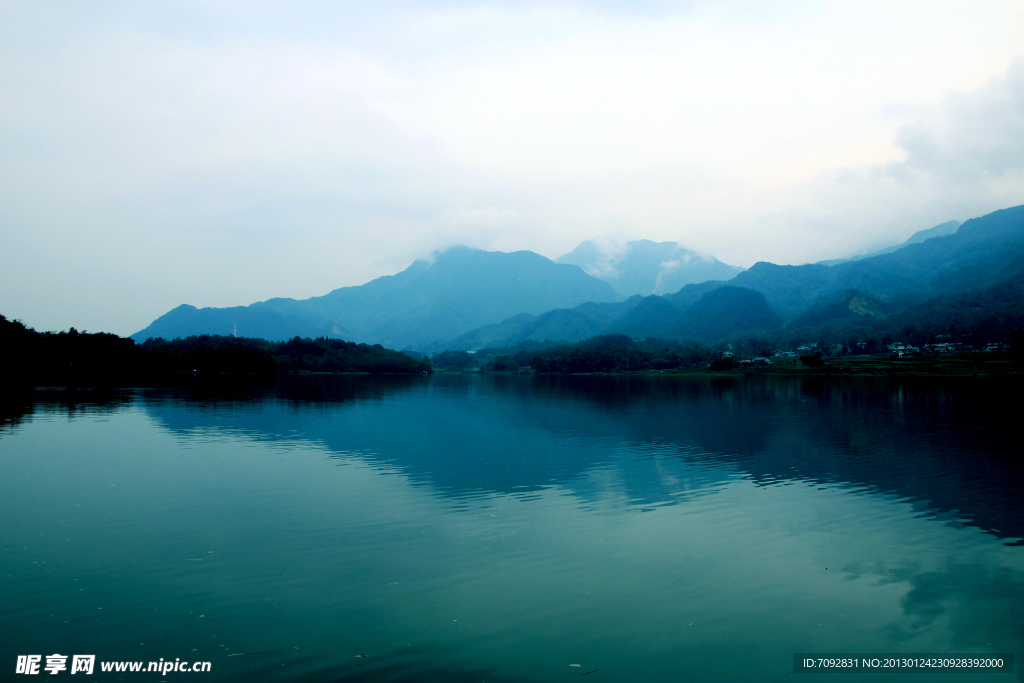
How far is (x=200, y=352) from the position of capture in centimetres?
19212

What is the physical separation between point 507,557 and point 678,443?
89.9 ft

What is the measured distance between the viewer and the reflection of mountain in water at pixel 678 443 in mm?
27375

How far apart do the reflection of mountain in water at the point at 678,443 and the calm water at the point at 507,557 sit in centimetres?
33

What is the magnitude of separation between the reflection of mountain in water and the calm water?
33cm

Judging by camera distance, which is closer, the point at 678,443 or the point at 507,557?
the point at 507,557

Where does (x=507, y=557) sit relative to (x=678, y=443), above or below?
above

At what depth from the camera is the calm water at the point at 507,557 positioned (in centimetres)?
1169

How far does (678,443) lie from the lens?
136 ft

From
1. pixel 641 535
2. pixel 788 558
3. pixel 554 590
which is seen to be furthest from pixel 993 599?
pixel 554 590

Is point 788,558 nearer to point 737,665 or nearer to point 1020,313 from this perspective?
point 737,665

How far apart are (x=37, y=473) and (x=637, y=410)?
57810 mm

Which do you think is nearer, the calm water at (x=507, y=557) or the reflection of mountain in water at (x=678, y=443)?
the calm water at (x=507, y=557)

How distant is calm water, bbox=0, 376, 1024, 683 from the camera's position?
11688 millimetres

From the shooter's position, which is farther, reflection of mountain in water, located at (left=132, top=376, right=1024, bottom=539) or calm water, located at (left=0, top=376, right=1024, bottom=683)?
reflection of mountain in water, located at (left=132, top=376, right=1024, bottom=539)
